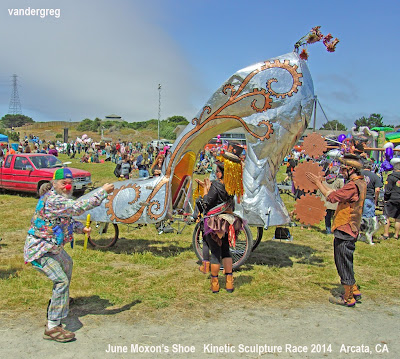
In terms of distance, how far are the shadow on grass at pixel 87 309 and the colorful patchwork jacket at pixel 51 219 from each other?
0.94 m

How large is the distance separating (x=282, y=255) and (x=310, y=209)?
66.4 inches

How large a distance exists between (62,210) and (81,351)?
1414 mm

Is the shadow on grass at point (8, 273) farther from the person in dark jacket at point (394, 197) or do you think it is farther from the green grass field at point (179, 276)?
the person in dark jacket at point (394, 197)

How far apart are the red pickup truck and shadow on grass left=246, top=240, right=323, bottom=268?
28.0 ft

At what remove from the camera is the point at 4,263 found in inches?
256

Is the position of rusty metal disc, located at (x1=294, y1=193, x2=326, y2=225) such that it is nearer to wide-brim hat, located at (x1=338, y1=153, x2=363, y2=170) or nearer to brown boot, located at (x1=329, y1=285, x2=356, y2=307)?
wide-brim hat, located at (x1=338, y1=153, x2=363, y2=170)

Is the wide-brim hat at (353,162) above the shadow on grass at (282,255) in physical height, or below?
above

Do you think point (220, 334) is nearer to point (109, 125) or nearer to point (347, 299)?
point (347, 299)

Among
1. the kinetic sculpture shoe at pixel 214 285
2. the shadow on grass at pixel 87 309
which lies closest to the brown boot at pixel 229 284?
the kinetic sculpture shoe at pixel 214 285

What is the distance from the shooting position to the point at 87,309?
15.9 ft

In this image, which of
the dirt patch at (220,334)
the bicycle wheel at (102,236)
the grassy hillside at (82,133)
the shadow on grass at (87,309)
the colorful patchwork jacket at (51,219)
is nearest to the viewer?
the dirt patch at (220,334)

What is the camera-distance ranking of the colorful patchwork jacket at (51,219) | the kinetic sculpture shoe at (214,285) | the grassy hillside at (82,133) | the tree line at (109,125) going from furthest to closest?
1. the tree line at (109,125)
2. the grassy hillside at (82,133)
3. the kinetic sculpture shoe at (214,285)
4. the colorful patchwork jacket at (51,219)

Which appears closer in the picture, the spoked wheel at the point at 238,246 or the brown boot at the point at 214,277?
the brown boot at the point at 214,277

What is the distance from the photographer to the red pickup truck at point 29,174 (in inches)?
543
